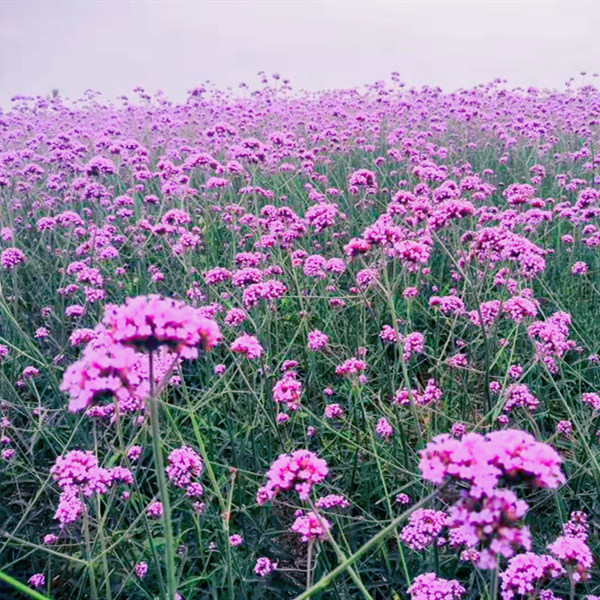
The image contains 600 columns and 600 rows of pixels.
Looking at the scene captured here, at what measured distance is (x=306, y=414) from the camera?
3.36 m

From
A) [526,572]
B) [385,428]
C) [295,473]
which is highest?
[295,473]

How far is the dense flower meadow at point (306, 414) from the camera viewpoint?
1.37 meters

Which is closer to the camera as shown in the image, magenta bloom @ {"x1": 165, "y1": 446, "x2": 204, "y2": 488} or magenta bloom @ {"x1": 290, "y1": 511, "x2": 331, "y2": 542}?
magenta bloom @ {"x1": 290, "y1": 511, "x2": 331, "y2": 542}

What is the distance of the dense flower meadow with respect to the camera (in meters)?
1.37

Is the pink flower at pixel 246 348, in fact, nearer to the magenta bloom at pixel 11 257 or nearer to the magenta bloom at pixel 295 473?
the magenta bloom at pixel 295 473

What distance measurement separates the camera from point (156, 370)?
2.71 meters

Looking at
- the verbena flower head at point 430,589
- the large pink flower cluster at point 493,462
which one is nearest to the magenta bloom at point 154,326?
the large pink flower cluster at point 493,462

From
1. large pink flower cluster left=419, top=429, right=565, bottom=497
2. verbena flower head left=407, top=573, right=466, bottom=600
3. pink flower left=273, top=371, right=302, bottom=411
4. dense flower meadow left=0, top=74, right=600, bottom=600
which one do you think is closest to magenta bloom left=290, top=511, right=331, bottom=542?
dense flower meadow left=0, top=74, right=600, bottom=600

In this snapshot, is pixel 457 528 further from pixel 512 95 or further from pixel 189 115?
pixel 512 95

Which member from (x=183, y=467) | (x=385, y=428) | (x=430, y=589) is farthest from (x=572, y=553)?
(x=183, y=467)

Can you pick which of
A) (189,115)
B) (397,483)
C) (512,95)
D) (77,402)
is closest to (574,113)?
(512,95)

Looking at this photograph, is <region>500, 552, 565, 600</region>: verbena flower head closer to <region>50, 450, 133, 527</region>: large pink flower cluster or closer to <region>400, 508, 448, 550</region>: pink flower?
<region>400, 508, 448, 550</region>: pink flower

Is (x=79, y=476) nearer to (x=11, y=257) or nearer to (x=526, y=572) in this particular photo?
(x=526, y=572)

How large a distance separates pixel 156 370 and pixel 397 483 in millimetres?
1246
